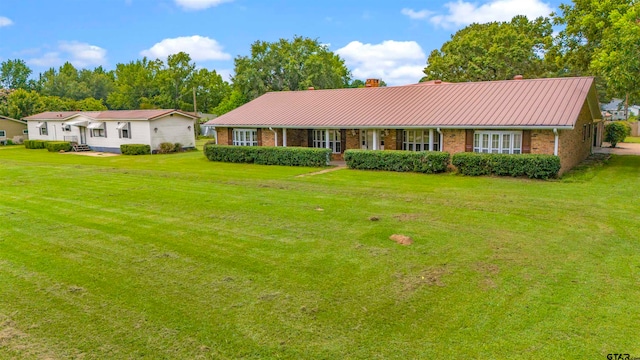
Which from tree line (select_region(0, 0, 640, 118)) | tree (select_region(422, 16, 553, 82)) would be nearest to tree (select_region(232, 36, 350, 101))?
tree line (select_region(0, 0, 640, 118))

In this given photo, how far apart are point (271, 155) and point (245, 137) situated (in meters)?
4.41

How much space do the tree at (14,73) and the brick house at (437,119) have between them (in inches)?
3230

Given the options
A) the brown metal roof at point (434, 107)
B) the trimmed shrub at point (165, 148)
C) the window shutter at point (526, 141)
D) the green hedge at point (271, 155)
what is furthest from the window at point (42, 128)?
the window shutter at point (526, 141)

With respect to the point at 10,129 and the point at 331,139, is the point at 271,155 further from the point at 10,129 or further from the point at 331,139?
the point at 10,129

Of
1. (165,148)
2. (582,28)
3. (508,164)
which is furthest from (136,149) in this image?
(582,28)

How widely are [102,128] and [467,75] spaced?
2883cm

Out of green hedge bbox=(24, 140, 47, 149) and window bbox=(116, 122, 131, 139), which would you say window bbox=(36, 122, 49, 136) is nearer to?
green hedge bbox=(24, 140, 47, 149)

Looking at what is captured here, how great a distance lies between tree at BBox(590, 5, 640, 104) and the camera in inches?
603

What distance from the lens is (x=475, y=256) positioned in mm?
7570

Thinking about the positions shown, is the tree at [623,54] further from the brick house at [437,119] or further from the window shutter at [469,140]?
the window shutter at [469,140]

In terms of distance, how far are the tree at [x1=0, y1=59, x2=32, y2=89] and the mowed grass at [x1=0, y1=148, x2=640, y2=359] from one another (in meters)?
92.3

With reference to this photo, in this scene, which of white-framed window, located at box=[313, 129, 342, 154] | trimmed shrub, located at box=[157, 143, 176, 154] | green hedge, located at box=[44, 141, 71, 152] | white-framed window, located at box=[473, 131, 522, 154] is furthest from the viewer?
green hedge, located at box=[44, 141, 71, 152]

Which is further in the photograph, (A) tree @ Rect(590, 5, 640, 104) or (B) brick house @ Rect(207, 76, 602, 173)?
(B) brick house @ Rect(207, 76, 602, 173)

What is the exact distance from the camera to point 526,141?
17578mm
